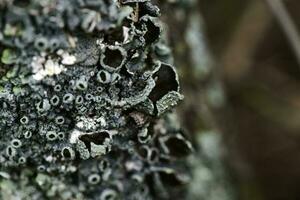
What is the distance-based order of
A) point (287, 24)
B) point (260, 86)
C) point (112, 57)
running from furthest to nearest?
1. point (260, 86)
2. point (287, 24)
3. point (112, 57)

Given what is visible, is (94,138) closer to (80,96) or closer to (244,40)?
(80,96)

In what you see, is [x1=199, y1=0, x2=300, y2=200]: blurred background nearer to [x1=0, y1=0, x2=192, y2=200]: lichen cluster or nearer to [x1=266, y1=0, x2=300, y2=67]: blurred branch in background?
[x1=266, y1=0, x2=300, y2=67]: blurred branch in background

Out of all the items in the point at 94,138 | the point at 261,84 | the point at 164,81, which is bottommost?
the point at 261,84

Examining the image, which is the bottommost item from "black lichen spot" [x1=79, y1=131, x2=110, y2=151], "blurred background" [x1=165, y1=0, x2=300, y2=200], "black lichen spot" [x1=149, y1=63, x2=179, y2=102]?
"blurred background" [x1=165, y1=0, x2=300, y2=200]

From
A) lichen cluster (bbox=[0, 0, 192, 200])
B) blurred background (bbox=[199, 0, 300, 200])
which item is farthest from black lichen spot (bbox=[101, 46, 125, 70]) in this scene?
blurred background (bbox=[199, 0, 300, 200])

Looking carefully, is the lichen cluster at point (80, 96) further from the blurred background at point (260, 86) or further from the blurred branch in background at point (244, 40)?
the blurred branch in background at point (244, 40)

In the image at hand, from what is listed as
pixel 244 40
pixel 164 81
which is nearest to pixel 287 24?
pixel 244 40

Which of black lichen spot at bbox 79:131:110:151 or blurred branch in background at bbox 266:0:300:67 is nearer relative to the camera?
black lichen spot at bbox 79:131:110:151

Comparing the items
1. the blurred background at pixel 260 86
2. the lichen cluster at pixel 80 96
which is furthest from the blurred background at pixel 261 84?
the lichen cluster at pixel 80 96

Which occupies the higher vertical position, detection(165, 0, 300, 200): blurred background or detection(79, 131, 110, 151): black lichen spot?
detection(79, 131, 110, 151): black lichen spot
